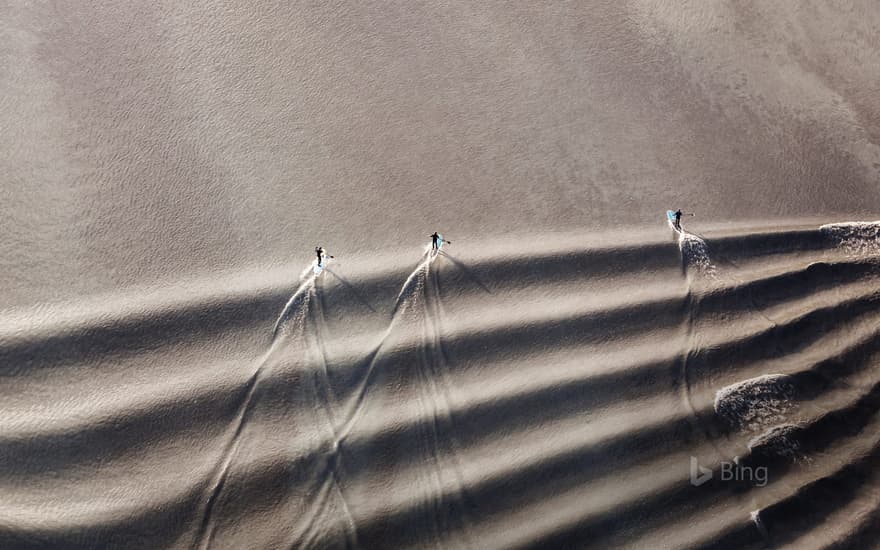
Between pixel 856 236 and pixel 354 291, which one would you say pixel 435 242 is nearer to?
pixel 354 291

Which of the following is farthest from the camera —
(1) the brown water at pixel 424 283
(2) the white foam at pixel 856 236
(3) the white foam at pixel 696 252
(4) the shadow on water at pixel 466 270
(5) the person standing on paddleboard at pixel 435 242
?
(2) the white foam at pixel 856 236

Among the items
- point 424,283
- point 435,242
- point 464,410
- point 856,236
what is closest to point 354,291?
point 424,283

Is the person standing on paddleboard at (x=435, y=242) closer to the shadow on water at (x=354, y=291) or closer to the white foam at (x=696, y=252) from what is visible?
the shadow on water at (x=354, y=291)

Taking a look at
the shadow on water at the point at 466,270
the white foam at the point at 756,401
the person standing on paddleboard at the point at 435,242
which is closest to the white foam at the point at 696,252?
the white foam at the point at 756,401

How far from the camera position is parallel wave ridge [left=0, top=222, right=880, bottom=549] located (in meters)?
11.2

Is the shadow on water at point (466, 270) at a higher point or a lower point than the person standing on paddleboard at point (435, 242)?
lower

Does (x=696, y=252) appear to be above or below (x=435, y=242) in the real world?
below

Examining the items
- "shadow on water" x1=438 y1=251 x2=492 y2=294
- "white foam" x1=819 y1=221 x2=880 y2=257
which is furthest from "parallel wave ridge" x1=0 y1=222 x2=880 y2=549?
"white foam" x1=819 y1=221 x2=880 y2=257

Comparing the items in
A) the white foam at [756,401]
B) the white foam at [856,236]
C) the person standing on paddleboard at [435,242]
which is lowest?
the white foam at [756,401]

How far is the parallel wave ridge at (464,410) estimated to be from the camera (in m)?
11.2

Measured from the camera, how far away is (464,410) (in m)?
12.0

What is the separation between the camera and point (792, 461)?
12531 millimetres

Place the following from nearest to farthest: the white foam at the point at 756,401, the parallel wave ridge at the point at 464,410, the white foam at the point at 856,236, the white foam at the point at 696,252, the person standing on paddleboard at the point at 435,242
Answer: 1. the parallel wave ridge at the point at 464,410
2. the white foam at the point at 756,401
3. the person standing on paddleboard at the point at 435,242
4. the white foam at the point at 696,252
5. the white foam at the point at 856,236

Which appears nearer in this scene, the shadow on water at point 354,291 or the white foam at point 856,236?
the shadow on water at point 354,291
